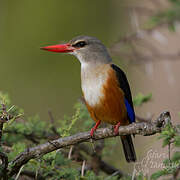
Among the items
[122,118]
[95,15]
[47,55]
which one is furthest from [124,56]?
[95,15]

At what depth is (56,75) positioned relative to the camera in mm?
10406

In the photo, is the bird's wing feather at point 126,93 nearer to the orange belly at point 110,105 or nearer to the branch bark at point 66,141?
the orange belly at point 110,105

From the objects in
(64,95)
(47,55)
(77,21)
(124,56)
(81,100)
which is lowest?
(81,100)

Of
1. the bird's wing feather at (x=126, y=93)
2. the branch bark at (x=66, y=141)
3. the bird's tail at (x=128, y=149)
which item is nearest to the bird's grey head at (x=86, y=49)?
the bird's wing feather at (x=126, y=93)

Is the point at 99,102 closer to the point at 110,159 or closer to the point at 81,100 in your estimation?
the point at 81,100

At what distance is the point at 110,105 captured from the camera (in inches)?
148

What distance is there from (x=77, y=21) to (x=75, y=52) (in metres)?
6.21

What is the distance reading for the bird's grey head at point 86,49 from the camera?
14.0 ft

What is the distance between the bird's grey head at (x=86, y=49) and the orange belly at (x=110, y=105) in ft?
1.48

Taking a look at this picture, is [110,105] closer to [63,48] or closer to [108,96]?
[108,96]

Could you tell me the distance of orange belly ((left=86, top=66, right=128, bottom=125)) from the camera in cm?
374

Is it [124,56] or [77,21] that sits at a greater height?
[77,21]

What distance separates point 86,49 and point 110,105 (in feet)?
3.02

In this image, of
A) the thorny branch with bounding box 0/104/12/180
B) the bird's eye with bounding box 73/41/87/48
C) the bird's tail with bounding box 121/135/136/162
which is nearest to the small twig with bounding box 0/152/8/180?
the thorny branch with bounding box 0/104/12/180
